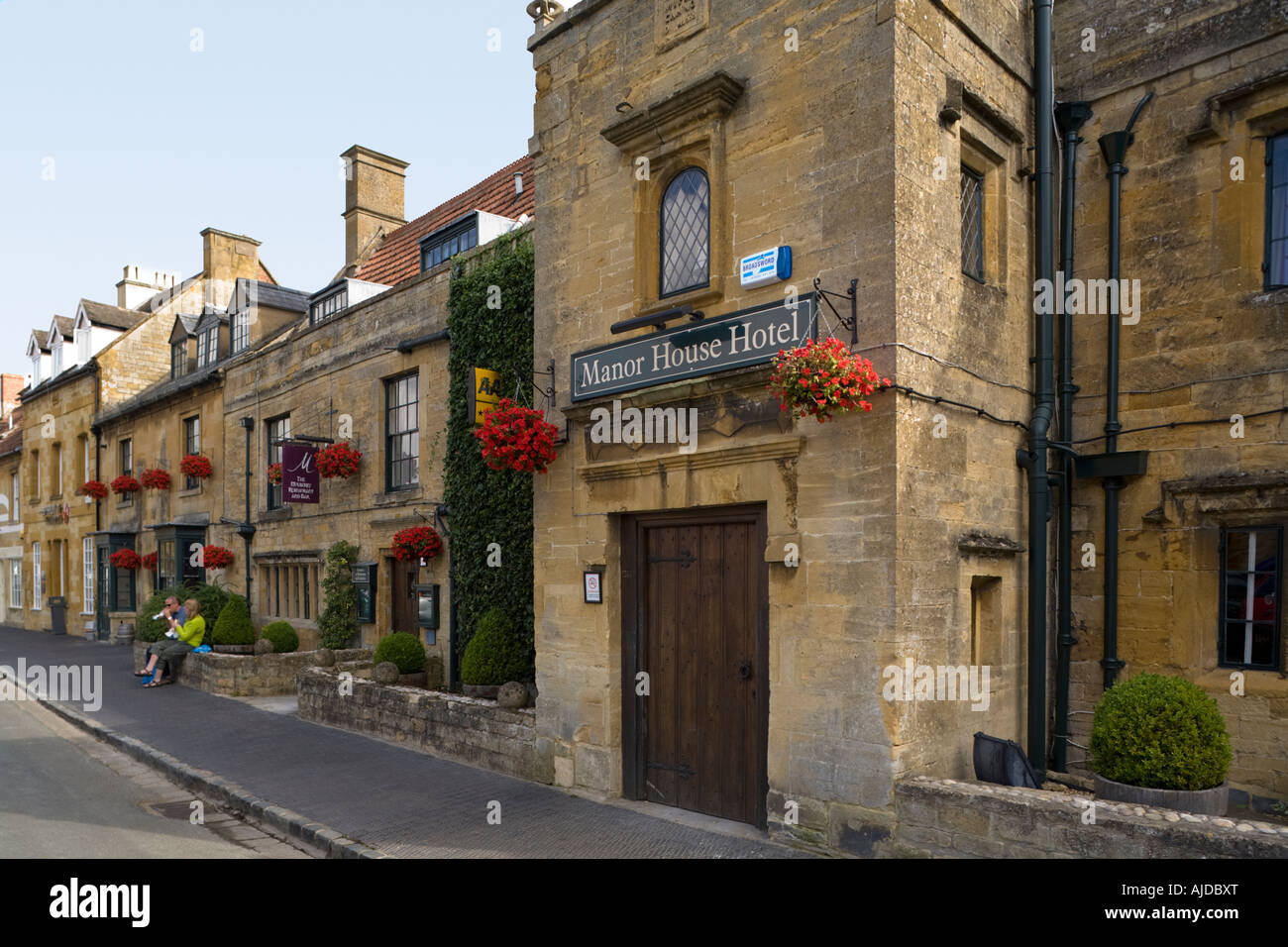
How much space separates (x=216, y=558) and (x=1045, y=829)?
1817 centimetres

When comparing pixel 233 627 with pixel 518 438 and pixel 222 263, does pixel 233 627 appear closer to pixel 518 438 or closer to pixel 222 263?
pixel 518 438

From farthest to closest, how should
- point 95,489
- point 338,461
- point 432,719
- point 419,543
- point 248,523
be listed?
point 95,489 → point 248,523 → point 338,461 → point 419,543 → point 432,719

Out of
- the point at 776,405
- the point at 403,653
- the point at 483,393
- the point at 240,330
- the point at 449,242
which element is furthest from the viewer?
the point at 240,330

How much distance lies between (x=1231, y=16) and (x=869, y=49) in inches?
133

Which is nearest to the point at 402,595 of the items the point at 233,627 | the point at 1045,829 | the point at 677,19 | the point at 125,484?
the point at 233,627

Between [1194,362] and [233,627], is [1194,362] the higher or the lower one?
the higher one

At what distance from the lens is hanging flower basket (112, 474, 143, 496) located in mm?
23953

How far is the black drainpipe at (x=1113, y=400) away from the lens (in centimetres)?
803

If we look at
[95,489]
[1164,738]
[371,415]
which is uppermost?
[371,415]

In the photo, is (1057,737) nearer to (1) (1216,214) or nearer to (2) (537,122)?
(1) (1216,214)

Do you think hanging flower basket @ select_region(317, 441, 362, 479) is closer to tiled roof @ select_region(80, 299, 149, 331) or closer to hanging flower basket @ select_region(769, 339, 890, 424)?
hanging flower basket @ select_region(769, 339, 890, 424)

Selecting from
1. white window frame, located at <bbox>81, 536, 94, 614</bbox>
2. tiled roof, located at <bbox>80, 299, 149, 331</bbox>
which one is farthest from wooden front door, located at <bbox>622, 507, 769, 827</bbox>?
tiled roof, located at <bbox>80, 299, 149, 331</bbox>

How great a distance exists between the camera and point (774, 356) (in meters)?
6.59

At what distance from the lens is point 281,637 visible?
16.5 m
